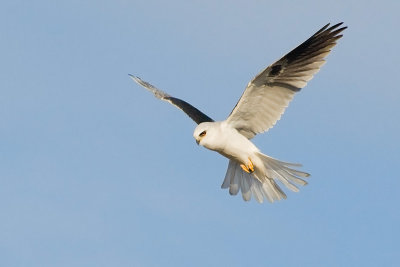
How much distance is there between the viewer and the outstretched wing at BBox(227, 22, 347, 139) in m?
12.5

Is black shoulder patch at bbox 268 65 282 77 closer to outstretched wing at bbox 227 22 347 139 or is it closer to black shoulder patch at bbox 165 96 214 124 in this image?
outstretched wing at bbox 227 22 347 139

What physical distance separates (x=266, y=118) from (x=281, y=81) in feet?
Result: 2.30

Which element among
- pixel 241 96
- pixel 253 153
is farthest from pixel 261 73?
pixel 253 153

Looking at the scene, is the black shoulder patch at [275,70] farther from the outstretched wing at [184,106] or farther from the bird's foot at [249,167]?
the outstretched wing at [184,106]

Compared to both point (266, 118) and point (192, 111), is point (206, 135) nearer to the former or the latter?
point (266, 118)

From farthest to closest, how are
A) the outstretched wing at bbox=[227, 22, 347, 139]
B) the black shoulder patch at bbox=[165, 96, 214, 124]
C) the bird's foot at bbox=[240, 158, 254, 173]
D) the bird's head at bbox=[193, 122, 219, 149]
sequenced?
the black shoulder patch at bbox=[165, 96, 214, 124] → the bird's foot at bbox=[240, 158, 254, 173] → the bird's head at bbox=[193, 122, 219, 149] → the outstretched wing at bbox=[227, 22, 347, 139]

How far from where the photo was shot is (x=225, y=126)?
13.2 meters

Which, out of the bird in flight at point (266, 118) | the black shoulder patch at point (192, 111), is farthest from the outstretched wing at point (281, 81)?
the black shoulder patch at point (192, 111)

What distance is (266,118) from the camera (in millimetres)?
13219

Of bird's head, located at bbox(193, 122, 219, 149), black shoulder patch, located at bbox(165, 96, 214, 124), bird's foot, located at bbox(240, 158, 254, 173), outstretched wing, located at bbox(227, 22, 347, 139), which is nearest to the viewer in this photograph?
outstretched wing, located at bbox(227, 22, 347, 139)

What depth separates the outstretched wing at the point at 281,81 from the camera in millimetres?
12531

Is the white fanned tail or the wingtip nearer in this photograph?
the white fanned tail

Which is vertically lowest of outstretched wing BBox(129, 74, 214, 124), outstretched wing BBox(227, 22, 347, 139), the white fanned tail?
the white fanned tail

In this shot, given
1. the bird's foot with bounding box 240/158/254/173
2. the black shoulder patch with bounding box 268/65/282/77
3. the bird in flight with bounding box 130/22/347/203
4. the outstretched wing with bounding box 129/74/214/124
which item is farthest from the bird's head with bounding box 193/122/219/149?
the outstretched wing with bounding box 129/74/214/124
